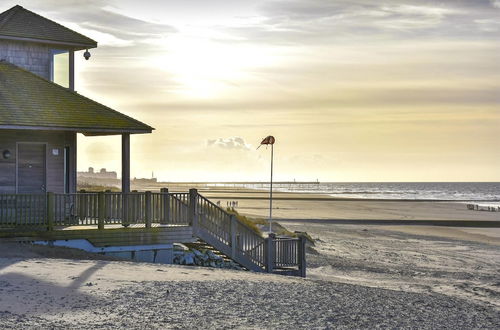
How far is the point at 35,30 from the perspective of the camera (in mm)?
26922

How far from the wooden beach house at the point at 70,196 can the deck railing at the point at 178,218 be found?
0.10 ft

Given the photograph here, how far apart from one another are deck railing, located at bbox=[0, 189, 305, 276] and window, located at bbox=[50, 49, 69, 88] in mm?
5582

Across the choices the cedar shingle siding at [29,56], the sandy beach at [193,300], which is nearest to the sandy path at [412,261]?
the sandy beach at [193,300]

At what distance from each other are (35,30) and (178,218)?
928cm

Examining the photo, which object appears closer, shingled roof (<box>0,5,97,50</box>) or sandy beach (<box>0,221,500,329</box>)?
sandy beach (<box>0,221,500,329</box>)

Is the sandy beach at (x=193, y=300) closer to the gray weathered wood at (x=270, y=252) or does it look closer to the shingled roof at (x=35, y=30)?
the gray weathered wood at (x=270, y=252)

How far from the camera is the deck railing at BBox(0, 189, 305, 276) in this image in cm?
2250

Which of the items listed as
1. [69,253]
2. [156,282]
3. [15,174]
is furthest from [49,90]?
[156,282]

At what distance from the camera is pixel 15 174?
81.3 ft

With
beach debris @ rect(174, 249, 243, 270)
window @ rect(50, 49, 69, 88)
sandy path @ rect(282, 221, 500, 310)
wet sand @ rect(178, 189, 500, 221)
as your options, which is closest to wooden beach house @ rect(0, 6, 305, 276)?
window @ rect(50, 49, 69, 88)

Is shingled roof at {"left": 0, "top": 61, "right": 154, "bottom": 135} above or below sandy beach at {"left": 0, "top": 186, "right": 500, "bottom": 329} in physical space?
above

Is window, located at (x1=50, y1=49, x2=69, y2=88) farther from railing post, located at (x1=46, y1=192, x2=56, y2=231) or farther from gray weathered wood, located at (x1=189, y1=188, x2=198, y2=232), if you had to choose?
gray weathered wood, located at (x1=189, y1=188, x2=198, y2=232)

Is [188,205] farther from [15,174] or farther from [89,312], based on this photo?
[89,312]

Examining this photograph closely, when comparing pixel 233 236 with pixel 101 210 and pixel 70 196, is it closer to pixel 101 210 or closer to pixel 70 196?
pixel 101 210
